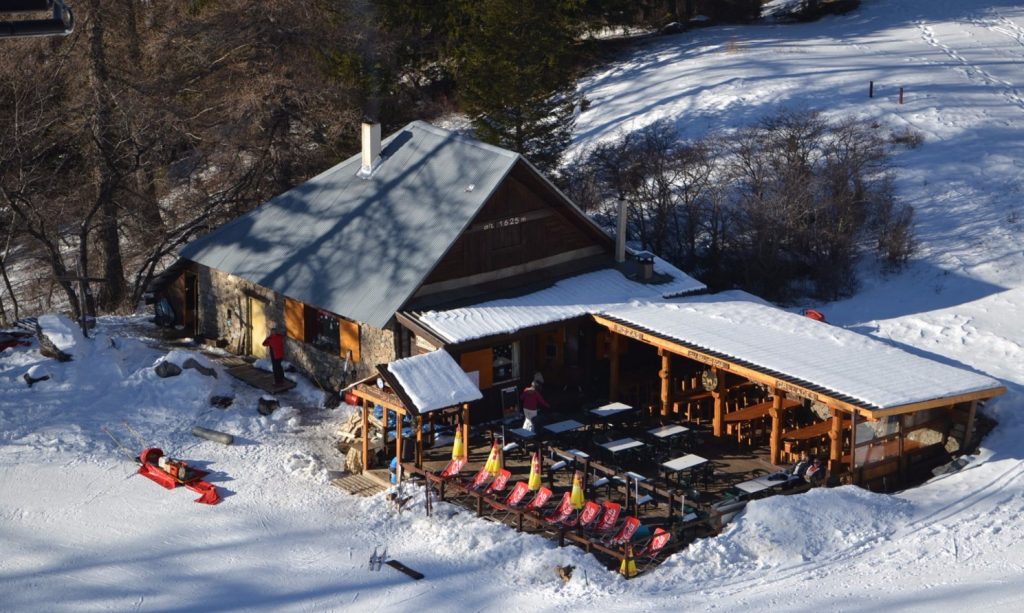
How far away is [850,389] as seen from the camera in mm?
19812

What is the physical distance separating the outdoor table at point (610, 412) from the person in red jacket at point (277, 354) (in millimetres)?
6425

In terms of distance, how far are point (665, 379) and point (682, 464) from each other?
3.25 metres

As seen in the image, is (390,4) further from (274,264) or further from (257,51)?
(274,264)

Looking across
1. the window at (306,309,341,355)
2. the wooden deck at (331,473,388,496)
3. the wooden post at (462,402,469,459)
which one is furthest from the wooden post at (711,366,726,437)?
the window at (306,309,341,355)

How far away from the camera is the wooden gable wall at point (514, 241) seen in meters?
24.4

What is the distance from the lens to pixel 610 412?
22719 mm

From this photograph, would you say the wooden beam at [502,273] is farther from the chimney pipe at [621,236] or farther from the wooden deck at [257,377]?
the wooden deck at [257,377]

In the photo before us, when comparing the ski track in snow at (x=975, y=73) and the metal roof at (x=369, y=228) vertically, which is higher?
the ski track in snow at (x=975, y=73)

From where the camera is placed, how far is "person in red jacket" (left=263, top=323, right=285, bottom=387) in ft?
81.1

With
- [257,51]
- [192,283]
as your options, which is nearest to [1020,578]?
[192,283]

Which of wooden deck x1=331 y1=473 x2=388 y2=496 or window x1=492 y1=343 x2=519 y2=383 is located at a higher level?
window x1=492 y1=343 x2=519 y2=383

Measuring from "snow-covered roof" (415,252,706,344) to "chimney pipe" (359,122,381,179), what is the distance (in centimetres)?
434

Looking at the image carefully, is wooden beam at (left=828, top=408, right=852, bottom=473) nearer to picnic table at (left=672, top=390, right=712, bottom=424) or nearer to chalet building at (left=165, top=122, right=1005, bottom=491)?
chalet building at (left=165, top=122, right=1005, bottom=491)

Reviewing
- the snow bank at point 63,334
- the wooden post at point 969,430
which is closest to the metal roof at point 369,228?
the snow bank at point 63,334
